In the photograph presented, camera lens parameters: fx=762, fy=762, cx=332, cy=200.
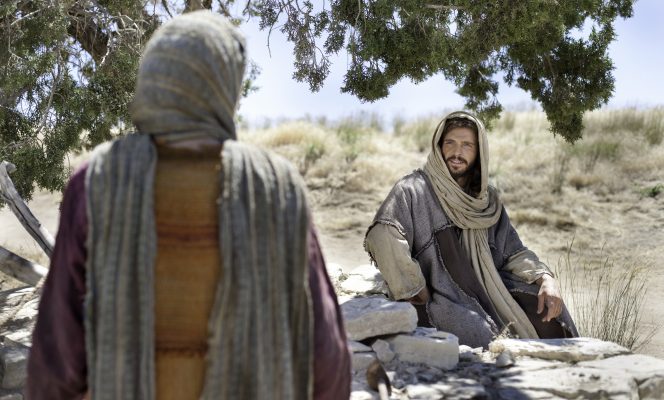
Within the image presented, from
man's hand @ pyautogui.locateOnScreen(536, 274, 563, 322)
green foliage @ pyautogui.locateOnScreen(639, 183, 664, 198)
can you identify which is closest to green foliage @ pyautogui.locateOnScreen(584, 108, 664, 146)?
green foliage @ pyautogui.locateOnScreen(639, 183, 664, 198)

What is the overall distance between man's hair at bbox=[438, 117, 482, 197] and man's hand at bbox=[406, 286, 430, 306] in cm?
89

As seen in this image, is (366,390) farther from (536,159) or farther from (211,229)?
A: (536,159)

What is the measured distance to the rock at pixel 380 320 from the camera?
426cm

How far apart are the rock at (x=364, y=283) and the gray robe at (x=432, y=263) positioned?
0.97 m

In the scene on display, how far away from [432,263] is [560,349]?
1.06 meters

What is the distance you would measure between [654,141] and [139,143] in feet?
52.8

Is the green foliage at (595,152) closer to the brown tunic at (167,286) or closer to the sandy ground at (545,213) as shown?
the sandy ground at (545,213)

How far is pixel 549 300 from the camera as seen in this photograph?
16.4 ft

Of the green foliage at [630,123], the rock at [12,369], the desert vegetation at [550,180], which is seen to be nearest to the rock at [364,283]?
the rock at [12,369]

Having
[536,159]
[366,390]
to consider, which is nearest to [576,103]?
[366,390]

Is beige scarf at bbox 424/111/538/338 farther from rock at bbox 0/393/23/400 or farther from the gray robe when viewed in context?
rock at bbox 0/393/23/400

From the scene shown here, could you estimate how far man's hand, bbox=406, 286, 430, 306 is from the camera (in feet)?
16.4

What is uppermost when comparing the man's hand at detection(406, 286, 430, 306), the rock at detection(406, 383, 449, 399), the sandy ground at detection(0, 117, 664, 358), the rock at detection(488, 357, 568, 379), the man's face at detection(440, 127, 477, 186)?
the man's face at detection(440, 127, 477, 186)

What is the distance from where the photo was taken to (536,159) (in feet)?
53.3
